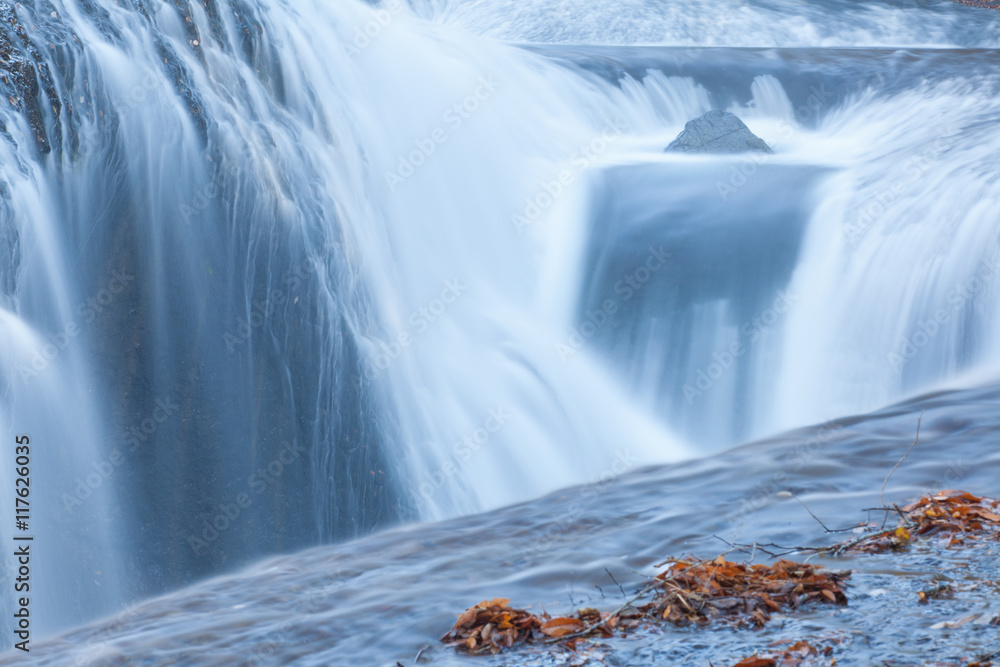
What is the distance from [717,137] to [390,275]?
3.80 meters

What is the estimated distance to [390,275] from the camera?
23.4 feet

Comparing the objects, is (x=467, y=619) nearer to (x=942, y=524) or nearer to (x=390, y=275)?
(x=942, y=524)

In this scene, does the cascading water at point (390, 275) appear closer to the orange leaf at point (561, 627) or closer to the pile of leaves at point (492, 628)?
the pile of leaves at point (492, 628)

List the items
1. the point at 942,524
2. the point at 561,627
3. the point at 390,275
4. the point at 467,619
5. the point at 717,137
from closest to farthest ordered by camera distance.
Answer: the point at 561,627 → the point at 467,619 → the point at 942,524 → the point at 390,275 → the point at 717,137

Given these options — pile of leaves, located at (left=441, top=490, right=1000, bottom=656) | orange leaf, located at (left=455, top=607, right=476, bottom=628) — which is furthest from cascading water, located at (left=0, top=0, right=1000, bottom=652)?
pile of leaves, located at (left=441, top=490, right=1000, bottom=656)

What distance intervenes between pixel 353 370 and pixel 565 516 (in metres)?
2.51

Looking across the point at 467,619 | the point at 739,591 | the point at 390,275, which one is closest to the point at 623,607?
the point at 739,591

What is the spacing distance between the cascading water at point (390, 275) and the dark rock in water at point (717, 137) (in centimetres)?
26

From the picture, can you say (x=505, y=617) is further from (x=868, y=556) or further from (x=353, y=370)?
(x=353, y=370)

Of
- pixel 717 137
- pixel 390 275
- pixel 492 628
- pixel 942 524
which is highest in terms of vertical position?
pixel 717 137

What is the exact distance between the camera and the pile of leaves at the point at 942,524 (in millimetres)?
3105

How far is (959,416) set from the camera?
4512mm

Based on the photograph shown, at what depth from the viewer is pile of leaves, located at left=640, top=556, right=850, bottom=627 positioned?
275 cm

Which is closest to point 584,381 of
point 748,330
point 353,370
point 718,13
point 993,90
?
point 748,330
